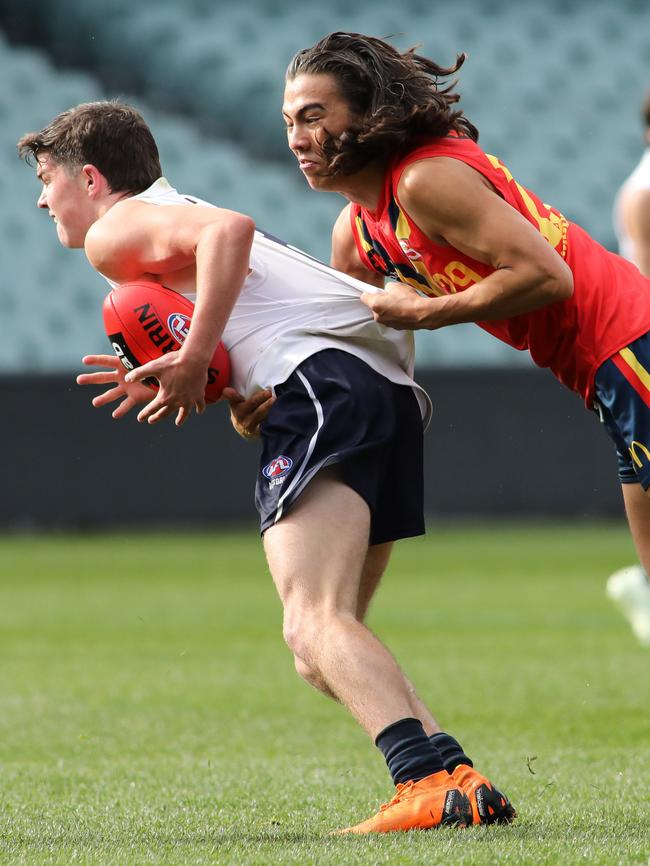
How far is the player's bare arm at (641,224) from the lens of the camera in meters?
4.80

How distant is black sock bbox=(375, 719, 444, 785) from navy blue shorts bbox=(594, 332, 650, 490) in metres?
0.82

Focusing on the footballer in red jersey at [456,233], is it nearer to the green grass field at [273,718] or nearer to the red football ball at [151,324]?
the red football ball at [151,324]

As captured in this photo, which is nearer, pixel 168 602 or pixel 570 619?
pixel 570 619

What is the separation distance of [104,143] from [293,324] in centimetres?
68

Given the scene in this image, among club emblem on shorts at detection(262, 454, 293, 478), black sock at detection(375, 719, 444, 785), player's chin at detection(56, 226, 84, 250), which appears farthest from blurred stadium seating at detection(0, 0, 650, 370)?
black sock at detection(375, 719, 444, 785)

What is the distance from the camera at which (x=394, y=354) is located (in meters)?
3.68

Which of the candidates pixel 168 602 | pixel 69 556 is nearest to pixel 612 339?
pixel 168 602

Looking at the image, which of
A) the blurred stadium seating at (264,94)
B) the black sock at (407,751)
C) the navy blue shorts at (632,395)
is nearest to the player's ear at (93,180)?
the navy blue shorts at (632,395)

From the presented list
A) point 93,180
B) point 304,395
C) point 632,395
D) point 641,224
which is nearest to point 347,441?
point 304,395

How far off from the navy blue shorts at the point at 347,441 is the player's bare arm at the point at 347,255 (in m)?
0.47

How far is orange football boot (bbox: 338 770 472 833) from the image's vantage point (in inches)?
124

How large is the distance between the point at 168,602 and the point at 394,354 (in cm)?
662

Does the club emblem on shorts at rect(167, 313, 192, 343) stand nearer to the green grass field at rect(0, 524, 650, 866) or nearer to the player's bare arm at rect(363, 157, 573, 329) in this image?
the player's bare arm at rect(363, 157, 573, 329)

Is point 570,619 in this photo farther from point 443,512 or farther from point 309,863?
point 443,512
